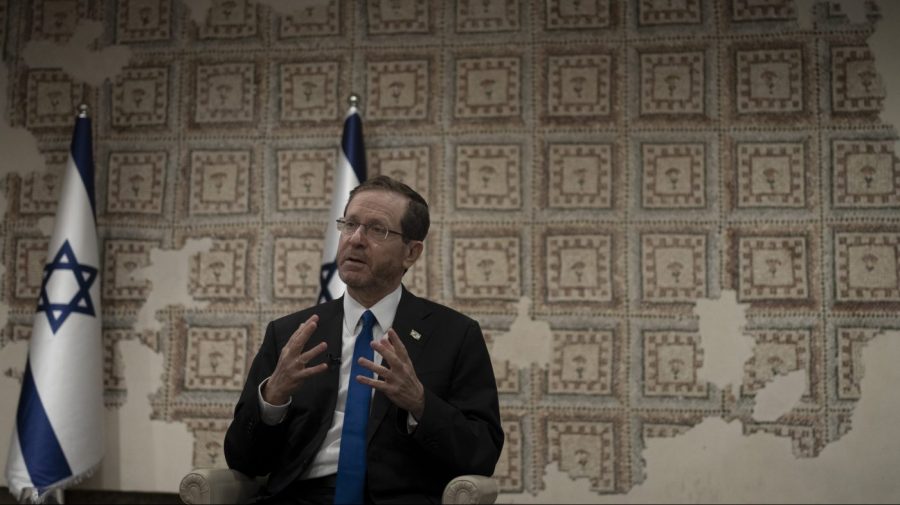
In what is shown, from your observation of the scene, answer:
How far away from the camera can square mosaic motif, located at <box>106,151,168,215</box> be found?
4.95m

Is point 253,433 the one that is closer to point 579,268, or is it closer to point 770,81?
point 579,268

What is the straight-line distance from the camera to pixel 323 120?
16.0 ft

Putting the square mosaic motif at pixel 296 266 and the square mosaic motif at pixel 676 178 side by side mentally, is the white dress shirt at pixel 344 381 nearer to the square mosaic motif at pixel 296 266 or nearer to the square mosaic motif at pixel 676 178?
the square mosaic motif at pixel 296 266

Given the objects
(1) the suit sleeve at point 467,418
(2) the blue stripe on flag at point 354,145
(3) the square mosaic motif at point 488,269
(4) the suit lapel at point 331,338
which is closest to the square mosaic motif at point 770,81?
(3) the square mosaic motif at point 488,269

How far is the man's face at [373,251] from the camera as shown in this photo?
2957 millimetres

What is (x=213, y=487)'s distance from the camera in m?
2.78

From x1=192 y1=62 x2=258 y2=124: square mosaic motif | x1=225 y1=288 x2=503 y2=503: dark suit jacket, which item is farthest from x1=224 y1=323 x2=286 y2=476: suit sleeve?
x1=192 y1=62 x2=258 y2=124: square mosaic motif

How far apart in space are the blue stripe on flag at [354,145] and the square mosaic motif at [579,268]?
0.94m

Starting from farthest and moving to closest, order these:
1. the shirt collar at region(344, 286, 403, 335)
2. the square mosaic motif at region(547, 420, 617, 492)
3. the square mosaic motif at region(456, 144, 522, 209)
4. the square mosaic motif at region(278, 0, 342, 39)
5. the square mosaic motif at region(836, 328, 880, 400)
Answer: the square mosaic motif at region(278, 0, 342, 39) < the square mosaic motif at region(456, 144, 522, 209) < the square mosaic motif at region(547, 420, 617, 492) < the square mosaic motif at region(836, 328, 880, 400) < the shirt collar at region(344, 286, 403, 335)

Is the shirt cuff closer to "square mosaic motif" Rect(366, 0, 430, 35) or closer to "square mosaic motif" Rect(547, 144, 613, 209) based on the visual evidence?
"square mosaic motif" Rect(547, 144, 613, 209)

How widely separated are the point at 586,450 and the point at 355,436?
1951mm

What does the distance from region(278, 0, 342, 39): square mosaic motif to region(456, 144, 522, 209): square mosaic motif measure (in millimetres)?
938

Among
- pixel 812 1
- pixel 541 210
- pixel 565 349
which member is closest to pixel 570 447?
pixel 565 349

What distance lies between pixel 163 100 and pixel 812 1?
3.17m
